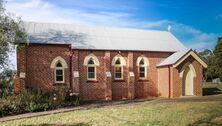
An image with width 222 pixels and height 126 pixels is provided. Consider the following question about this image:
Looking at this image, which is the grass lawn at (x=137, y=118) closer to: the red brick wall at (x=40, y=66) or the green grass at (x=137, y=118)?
the green grass at (x=137, y=118)

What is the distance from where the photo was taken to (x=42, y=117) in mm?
17141

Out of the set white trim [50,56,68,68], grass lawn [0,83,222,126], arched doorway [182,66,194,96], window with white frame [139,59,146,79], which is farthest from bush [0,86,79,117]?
arched doorway [182,66,194,96]

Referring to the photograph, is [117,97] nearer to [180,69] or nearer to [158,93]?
[158,93]

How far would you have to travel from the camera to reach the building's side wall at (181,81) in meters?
27.8

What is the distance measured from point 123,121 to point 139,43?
16.8m

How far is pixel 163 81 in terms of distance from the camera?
2928cm

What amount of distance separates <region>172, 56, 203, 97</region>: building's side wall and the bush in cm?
998

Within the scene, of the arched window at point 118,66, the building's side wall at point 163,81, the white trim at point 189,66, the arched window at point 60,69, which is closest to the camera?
the arched window at point 60,69

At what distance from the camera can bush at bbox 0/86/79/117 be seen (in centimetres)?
1933

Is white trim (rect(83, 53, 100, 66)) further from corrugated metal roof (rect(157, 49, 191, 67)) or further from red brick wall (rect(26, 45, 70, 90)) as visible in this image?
corrugated metal roof (rect(157, 49, 191, 67))

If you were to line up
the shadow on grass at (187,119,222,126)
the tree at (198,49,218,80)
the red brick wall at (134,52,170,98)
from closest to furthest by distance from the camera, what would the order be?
the shadow on grass at (187,119,222,126) → the red brick wall at (134,52,170,98) → the tree at (198,49,218,80)

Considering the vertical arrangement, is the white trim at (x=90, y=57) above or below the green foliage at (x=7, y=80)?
above

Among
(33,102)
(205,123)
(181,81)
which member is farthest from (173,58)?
(205,123)

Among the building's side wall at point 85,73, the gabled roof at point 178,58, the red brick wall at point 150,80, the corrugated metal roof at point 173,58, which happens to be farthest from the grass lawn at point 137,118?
the red brick wall at point 150,80
